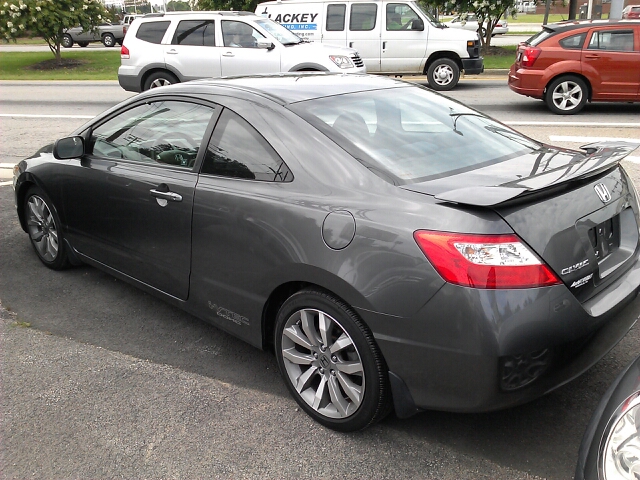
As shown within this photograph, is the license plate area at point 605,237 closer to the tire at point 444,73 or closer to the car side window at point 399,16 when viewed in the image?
the tire at point 444,73

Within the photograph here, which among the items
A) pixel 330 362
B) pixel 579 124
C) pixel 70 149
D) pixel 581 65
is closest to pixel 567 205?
pixel 330 362

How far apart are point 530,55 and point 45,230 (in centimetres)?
953

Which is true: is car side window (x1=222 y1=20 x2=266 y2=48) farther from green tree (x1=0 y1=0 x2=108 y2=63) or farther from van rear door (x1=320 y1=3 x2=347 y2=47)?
green tree (x1=0 y1=0 x2=108 y2=63)

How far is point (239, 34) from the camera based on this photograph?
1373cm

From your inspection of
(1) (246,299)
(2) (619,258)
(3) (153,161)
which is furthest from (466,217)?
(3) (153,161)

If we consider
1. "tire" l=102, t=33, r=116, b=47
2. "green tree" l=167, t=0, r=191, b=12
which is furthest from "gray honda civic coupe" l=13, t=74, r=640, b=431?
"green tree" l=167, t=0, r=191, b=12

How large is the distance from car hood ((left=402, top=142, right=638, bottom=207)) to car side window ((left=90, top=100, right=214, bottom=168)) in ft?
4.67

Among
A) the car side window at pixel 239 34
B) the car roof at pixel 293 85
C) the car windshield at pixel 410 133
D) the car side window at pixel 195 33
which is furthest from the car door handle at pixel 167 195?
the car side window at pixel 195 33

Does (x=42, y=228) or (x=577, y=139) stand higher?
(x=577, y=139)

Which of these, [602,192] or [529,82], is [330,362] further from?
[529,82]

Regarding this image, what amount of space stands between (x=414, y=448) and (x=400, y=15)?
14.1m

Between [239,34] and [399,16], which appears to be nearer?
[239,34]

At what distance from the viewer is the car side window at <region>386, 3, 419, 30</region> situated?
15.4 metres

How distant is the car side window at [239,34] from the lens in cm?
1362
